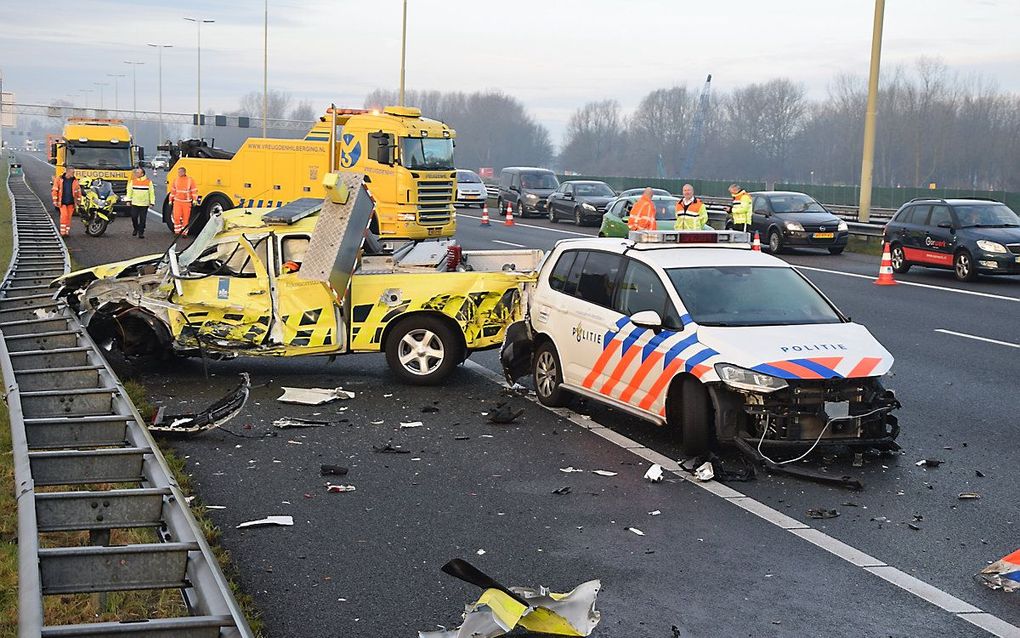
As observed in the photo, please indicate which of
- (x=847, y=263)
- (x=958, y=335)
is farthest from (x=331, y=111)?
(x=958, y=335)

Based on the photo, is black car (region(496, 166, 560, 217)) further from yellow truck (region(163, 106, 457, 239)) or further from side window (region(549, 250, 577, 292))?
side window (region(549, 250, 577, 292))

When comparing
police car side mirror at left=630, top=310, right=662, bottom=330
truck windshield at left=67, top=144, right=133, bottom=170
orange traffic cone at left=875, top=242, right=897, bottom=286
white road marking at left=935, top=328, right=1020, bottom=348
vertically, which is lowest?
white road marking at left=935, top=328, right=1020, bottom=348

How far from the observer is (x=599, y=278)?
10.3m

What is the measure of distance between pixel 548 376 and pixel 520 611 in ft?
18.4

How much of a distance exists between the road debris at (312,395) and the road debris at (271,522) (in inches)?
138

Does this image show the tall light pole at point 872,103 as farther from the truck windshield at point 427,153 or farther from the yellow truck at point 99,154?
the yellow truck at point 99,154

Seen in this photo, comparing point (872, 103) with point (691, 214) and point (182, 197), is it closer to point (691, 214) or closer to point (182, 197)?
point (691, 214)

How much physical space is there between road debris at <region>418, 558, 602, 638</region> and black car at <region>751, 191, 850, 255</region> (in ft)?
80.9

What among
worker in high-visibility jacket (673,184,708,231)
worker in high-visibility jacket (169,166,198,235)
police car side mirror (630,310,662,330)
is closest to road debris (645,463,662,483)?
police car side mirror (630,310,662,330)

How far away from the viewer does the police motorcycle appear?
99.8ft

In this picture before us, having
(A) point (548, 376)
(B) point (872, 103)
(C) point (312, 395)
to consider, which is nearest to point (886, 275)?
(B) point (872, 103)

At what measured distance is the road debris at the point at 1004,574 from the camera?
19.9 ft

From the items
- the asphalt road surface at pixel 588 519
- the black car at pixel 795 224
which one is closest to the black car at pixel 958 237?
the black car at pixel 795 224

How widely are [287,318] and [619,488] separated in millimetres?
4564
